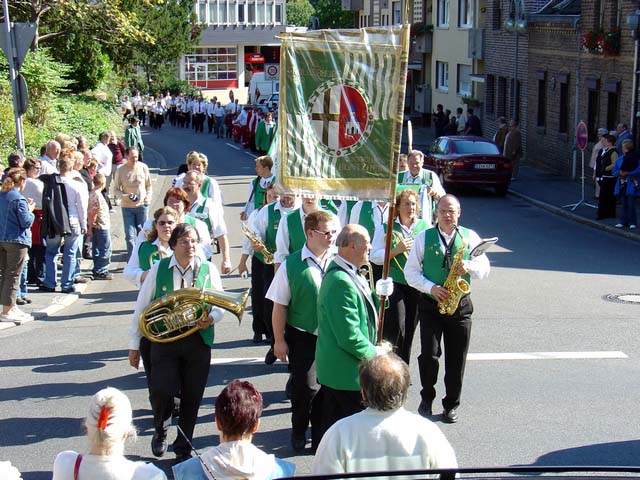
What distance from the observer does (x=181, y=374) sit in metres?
7.43

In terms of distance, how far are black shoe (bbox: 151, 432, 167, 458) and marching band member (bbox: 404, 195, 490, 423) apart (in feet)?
7.59

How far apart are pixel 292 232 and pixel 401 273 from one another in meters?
1.09

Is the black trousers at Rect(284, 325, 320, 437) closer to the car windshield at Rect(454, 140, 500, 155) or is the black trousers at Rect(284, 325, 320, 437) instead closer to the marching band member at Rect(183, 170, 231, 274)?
the marching band member at Rect(183, 170, 231, 274)

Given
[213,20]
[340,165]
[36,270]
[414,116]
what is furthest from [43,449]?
[213,20]

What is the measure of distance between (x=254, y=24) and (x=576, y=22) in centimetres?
6934

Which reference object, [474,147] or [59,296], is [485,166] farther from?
[59,296]

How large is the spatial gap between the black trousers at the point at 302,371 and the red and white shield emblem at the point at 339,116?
5.20 ft

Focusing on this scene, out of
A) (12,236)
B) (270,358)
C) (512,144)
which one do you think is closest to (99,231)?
(12,236)

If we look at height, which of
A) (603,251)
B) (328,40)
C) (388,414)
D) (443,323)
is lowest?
(603,251)

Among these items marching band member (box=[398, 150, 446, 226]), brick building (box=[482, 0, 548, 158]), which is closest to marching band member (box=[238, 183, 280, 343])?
marching band member (box=[398, 150, 446, 226])

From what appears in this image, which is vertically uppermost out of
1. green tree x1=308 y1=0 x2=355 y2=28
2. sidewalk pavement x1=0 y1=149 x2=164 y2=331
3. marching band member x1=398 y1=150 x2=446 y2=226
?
green tree x1=308 y1=0 x2=355 y2=28

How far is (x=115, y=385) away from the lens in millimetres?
9539

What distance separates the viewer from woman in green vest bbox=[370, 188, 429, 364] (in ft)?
29.4

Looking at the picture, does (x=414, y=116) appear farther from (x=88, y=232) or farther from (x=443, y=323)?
(x=443, y=323)
